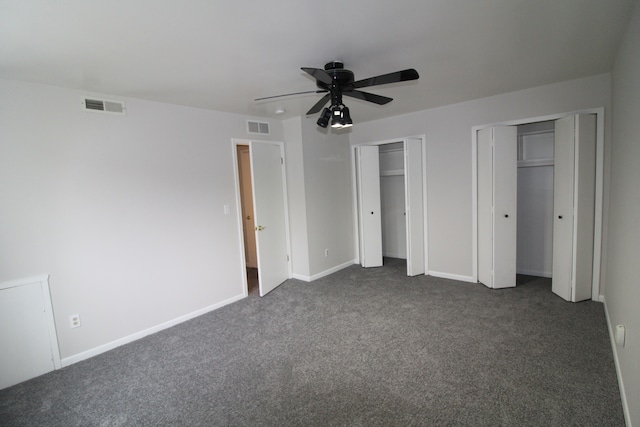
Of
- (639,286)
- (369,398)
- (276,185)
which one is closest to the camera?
(639,286)

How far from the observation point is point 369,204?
5.29 m

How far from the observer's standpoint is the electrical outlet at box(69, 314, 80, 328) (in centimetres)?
290

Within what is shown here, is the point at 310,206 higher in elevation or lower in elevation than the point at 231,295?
higher

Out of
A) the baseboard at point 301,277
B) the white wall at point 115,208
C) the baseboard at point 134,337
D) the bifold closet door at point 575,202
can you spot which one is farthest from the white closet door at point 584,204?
the baseboard at point 134,337

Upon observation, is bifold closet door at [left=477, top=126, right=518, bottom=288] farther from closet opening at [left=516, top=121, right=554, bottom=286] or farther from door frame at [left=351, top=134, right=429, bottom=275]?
door frame at [left=351, top=134, right=429, bottom=275]

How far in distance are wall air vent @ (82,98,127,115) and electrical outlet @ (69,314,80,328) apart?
77.8 inches

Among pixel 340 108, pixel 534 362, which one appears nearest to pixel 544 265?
pixel 534 362

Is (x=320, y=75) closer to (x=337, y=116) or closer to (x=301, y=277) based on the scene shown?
(x=337, y=116)

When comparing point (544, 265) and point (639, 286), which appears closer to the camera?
point (639, 286)

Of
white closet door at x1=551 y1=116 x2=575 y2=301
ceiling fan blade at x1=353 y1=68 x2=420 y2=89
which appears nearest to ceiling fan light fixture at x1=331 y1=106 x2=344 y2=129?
ceiling fan blade at x1=353 y1=68 x2=420 y2=89

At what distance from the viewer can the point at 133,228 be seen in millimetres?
3271

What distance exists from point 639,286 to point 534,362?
112 cm

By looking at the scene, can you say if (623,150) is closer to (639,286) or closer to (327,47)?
(639,286)

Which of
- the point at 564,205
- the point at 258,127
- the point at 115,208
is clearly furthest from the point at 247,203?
the point at 564,205
